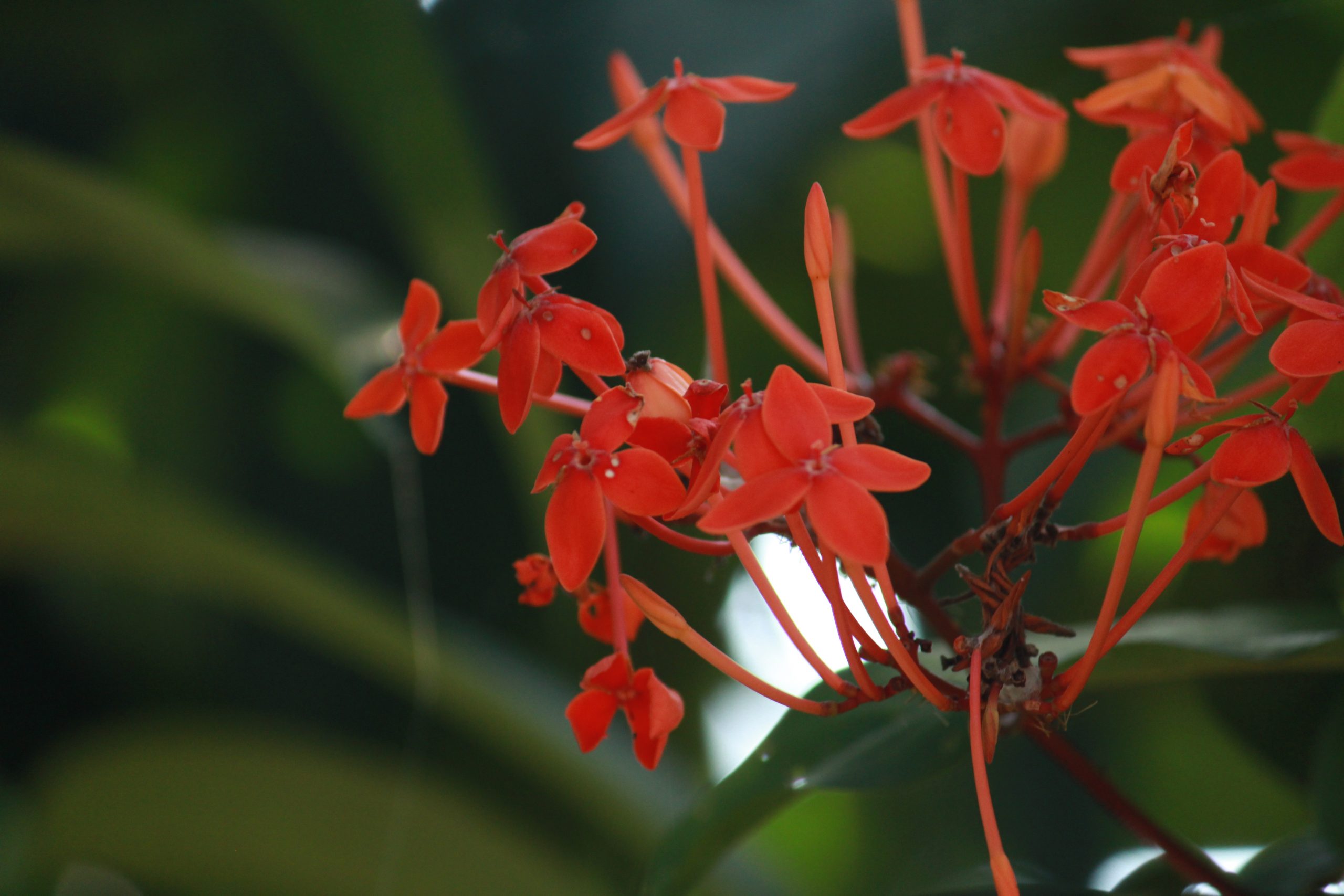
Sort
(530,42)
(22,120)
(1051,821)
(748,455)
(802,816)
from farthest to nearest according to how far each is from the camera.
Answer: (22,120) → (530,42) → (802,816) → (1051,821) → (748,455)

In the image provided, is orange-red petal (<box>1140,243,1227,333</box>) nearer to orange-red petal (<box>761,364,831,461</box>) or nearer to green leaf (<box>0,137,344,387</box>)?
orange-red petal (<box>761,364,831,461</box>)

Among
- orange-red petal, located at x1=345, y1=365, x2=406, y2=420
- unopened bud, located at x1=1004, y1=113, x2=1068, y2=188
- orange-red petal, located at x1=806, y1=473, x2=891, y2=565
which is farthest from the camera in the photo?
unopened bud, located at x1=1004, y1=113, x2=1068, y2=188

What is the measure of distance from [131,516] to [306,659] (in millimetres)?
242

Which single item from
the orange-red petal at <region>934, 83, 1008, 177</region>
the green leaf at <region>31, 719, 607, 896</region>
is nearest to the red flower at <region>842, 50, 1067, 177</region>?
the orange-red petal at <region>934, 83, 1008, 177</region>

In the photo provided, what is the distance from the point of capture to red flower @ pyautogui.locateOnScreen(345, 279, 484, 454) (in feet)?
0.95

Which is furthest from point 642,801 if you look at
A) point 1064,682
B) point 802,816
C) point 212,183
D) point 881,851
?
point 212,183

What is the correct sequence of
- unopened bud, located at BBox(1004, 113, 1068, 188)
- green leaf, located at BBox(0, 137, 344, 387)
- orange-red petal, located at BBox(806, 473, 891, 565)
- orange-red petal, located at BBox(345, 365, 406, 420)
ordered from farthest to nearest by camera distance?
green leaf, located at BBox(0, 137, 344, 387) → unopened bud, located at BBox(1004, 113, 1068, 188) → orange-red petal, located at BBox(345, 365, 406, 420) → orange-red petal, located at BBox(806, 473, 891, 565)

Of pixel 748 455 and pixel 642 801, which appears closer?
pixel 748 455

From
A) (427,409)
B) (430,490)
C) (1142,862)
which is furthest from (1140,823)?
(430,490)

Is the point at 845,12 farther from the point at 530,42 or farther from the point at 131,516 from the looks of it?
the point at 131,516

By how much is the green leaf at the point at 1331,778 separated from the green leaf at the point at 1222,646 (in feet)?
0.08

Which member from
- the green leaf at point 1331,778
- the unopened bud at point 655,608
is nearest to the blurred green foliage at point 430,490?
the green leaf at point 1331,778

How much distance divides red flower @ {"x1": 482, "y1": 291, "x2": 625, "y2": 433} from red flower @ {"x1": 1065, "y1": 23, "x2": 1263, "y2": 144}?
174mm

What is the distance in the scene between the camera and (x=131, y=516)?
0.64 meters
